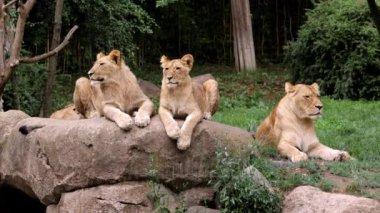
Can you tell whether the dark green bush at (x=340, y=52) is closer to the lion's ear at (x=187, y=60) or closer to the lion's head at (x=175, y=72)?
the lion's ear at (x=187, y=60)

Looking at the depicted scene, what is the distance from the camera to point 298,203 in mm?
7961

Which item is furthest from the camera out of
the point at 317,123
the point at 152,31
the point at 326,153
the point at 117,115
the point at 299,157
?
the point at 152,31

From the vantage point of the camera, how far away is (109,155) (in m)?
8.05

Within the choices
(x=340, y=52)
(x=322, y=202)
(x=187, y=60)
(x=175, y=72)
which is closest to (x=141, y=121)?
(x=175, y=72)

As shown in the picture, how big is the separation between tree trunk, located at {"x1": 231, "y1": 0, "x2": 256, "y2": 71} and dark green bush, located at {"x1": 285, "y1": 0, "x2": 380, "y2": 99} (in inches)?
85.0

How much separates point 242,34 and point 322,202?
12.2 meters

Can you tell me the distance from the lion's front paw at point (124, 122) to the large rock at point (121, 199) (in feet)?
2.10

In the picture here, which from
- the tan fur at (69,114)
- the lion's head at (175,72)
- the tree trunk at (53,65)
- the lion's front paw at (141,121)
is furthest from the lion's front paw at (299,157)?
the tree trunk at (53,65)

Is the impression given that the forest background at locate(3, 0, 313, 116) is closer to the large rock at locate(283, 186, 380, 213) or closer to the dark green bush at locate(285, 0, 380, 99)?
the dark green bush at locate(285, 0, 380, 99)

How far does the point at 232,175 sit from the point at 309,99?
2359 mm

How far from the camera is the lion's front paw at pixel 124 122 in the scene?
26.2ft

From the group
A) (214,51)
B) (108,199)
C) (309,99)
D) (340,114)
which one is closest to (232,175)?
(108,199)

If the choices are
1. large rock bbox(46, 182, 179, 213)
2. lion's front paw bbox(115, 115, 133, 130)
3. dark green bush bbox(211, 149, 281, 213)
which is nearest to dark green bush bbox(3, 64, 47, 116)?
large rock bbox(46, 182, 179, 213)

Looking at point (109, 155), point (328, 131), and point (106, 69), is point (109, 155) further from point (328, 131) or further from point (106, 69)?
point (328, 131)
